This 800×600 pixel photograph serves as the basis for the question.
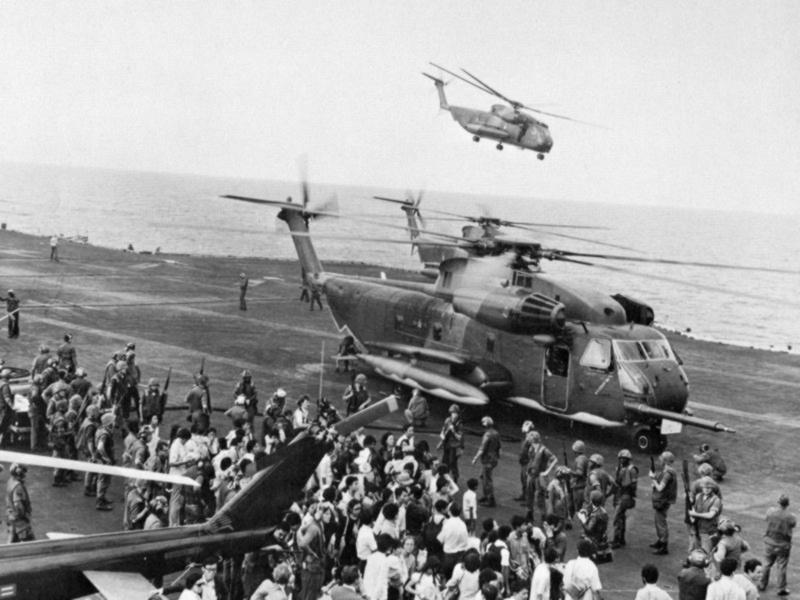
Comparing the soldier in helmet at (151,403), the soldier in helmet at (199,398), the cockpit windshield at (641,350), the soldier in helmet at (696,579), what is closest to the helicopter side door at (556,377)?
the cockpit windshield at (641,350)

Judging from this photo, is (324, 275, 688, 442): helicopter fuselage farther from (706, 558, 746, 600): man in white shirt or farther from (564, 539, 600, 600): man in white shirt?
(564, 539, 600, 600): man in white shirt

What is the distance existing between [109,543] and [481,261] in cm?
1339

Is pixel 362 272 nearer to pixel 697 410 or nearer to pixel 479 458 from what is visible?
pixel 697 410

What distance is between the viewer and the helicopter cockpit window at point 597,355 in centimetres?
1933

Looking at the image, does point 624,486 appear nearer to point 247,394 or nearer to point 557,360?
point 557,360

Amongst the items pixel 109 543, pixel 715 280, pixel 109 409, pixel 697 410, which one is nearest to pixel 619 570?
pixel 109 543

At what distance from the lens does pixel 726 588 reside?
9.30m

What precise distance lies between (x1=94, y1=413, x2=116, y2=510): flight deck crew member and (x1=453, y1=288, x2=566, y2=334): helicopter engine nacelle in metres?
9.02

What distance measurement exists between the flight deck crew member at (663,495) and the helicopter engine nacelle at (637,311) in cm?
711

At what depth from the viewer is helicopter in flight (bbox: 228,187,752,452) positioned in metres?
19.2

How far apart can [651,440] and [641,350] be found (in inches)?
81.8

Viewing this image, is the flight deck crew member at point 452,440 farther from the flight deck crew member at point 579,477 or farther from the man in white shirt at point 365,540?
the man in white shirt at point 365,540

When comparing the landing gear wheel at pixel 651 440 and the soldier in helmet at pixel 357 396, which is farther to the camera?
the soldier in helmet at pixel 357 396

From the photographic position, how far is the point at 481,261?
2102 cm
